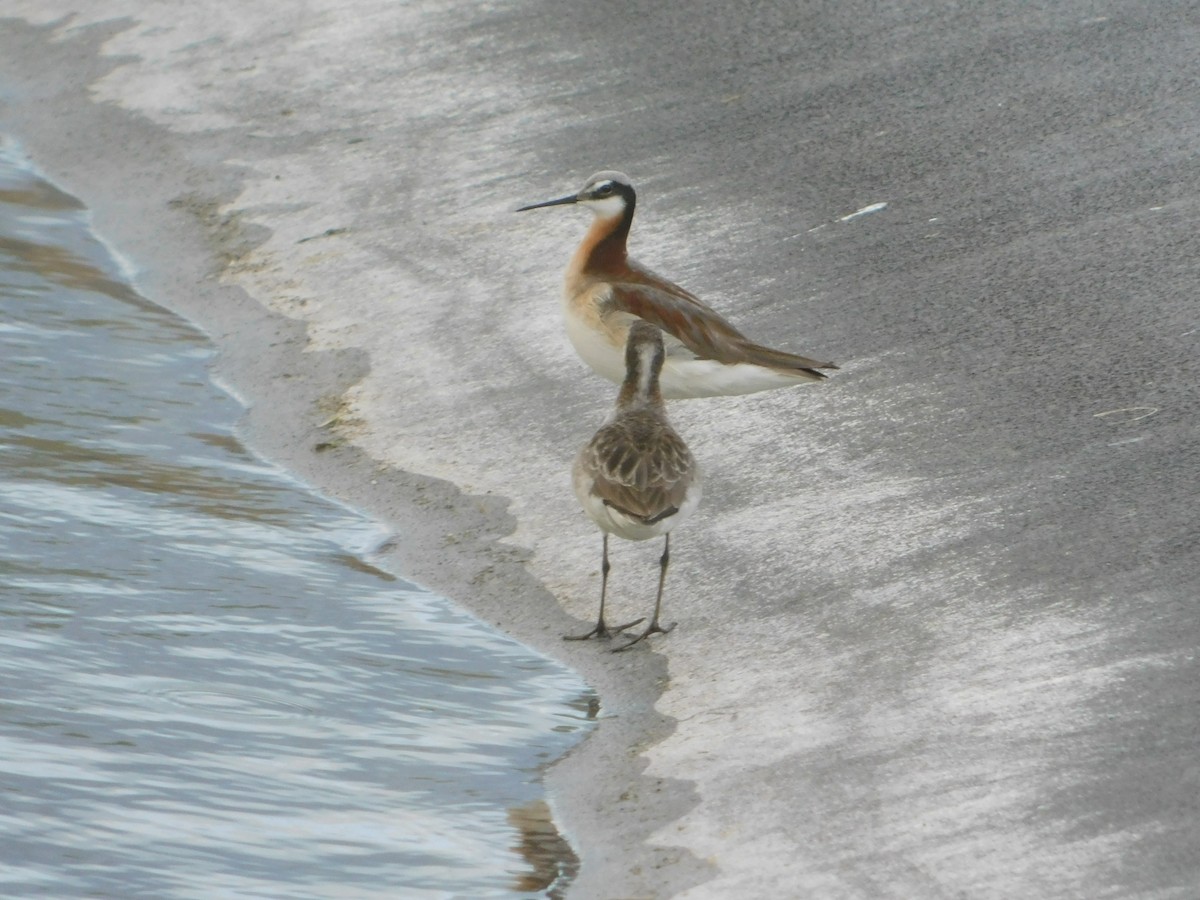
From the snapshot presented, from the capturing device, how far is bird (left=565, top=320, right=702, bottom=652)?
21.4ft

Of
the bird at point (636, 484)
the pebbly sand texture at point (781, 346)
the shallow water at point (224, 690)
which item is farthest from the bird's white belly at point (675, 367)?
the shallow water at point (224, 690)

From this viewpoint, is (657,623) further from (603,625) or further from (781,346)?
(781,346)

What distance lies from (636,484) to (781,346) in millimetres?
2290

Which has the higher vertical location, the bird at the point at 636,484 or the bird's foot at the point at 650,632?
the bird at the point at 636,484

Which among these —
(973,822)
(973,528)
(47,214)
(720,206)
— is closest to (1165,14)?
(720,206)

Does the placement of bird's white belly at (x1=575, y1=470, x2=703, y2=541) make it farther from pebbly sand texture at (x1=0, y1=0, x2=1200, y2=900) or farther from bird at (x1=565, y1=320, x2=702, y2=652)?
pebbly sand texture at (x1=0, y1=0, x2=1200, y2=900)

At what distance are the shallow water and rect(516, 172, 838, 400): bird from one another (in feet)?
3.86

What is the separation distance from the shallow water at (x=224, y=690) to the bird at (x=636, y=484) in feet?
1.47

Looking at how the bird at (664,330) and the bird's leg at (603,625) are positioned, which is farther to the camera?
the bird at (664,330)

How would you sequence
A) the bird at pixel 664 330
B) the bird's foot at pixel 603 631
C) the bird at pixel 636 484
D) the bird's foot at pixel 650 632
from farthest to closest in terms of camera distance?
the bird at pixel 664 330, the bird's foot at pixel 603 631, the bird's foot at pixel 650 632, the bird at pixel 636 484

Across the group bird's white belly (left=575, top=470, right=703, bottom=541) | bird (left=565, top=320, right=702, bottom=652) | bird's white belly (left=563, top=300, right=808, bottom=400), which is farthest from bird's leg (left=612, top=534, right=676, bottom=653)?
bird's white belly (left=563, top=300, right=808, bottom=400)

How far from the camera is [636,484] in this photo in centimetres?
653

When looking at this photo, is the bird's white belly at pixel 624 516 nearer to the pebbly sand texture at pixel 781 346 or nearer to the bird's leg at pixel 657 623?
the bird's leg at pixel 657 623

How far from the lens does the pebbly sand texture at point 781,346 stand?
5.50 metres
